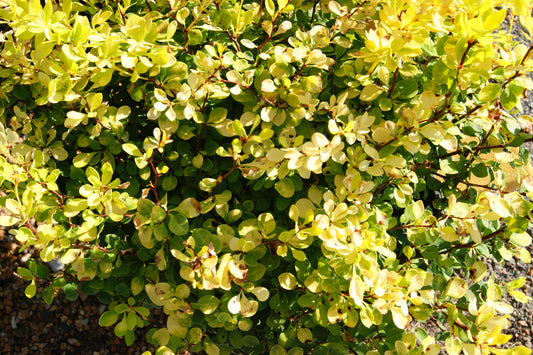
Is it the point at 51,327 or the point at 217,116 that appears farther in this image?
the point at 51,327

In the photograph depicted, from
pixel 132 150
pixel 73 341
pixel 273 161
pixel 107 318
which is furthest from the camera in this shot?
pixel 73 341

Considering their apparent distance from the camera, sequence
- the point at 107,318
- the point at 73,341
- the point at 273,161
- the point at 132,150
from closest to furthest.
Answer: the point at 273,161
the point at 132,150
the point at 107,318
the point at 73,341

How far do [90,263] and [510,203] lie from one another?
1.37 meters

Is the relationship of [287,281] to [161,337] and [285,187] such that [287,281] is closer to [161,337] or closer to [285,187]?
[285,187]

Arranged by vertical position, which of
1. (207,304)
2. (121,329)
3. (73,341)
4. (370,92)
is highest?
(370,92)

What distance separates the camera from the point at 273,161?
129 centimetres

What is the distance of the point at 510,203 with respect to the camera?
136 centimetres

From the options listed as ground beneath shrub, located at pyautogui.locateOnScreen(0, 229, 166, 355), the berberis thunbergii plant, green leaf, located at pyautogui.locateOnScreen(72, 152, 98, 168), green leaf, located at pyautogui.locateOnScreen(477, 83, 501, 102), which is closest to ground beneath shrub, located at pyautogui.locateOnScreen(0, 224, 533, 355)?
ground beneath shrub, located at pyautogui.locateOnScreen(0, 229, 166, 355)

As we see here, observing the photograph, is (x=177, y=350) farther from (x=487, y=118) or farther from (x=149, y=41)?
(x=487, y=118)

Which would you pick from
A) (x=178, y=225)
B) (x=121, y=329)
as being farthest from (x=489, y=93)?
(x=121, y=329)

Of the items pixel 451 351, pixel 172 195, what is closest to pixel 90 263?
pixel 172 195

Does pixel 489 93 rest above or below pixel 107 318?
above

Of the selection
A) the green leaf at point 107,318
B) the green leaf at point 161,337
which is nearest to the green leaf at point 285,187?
the green leaf at point 161,337

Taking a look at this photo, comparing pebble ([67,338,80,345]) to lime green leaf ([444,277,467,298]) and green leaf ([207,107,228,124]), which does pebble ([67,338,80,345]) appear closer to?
green leaf ([207,107,228,124])
